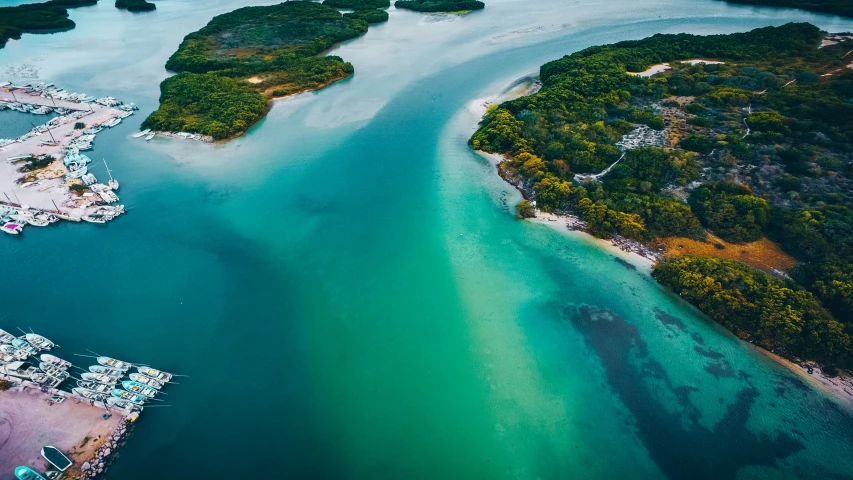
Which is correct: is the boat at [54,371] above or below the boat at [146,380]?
above

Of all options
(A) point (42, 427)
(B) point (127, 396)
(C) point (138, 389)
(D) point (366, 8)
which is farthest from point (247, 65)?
(A) point (42, 427)

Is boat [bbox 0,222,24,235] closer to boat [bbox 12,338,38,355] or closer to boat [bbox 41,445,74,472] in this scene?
boat [bbox 12,338,38,355]

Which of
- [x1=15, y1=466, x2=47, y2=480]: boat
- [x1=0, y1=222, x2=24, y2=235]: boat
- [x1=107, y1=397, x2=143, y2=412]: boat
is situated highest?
[x1=0, y1=222, x2=24, y2=235]: boat

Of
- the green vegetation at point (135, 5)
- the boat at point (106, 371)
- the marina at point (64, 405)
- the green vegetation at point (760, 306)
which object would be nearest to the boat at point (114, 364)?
the marina at point (64, 405)

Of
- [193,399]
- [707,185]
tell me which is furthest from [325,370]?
[707,185]

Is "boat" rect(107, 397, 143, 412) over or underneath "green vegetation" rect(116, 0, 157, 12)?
underneath

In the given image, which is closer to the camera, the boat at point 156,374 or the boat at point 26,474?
the boat at point 26,474

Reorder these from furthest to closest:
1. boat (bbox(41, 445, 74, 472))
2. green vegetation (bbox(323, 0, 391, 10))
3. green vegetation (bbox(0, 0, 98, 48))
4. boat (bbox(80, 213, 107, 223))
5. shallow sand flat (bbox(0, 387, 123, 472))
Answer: green vegetation (bbox(323, 0, 391, 10)) → green vegetation (bbox(0, 0, 98, 48)) → boat (bbox(80, 213, 107, 223)) → shallow sand flat (bbox(0, 387, 123, 472)) → boat (bbox(41, 445, 74, 472))

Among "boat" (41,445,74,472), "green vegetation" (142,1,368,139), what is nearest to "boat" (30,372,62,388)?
"boat" (41,445,74,472)

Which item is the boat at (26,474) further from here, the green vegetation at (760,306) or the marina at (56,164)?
the green vegetation at (760,306)
